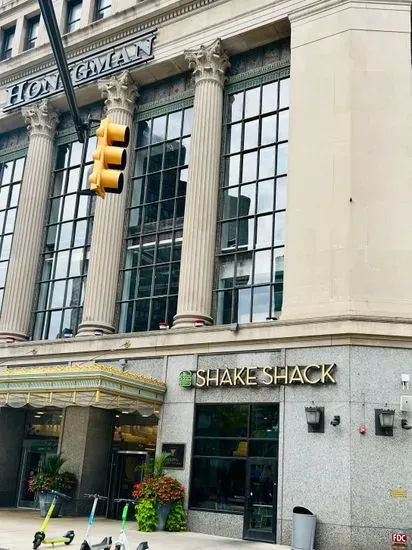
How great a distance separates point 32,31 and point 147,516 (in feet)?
88.4

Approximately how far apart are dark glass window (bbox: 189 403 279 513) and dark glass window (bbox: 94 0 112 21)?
69.3 ft

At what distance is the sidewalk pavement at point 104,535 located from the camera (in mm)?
16859

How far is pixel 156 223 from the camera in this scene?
27.1 meters

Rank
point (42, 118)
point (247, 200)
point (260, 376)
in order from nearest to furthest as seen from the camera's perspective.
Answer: point (260, 376) → point (247, 200) → point (42, 118)

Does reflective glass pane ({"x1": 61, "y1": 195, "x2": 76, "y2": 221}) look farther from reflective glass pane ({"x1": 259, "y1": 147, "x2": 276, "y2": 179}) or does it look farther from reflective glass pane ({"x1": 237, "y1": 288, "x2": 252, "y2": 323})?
reflective glass pane ({"x1": 237, "y1": 288, "x2": 252, "y2": 323})

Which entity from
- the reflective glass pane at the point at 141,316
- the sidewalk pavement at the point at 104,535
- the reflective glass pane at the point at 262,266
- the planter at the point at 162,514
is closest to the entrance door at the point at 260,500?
the sidewalk pavement at the point at 104,535

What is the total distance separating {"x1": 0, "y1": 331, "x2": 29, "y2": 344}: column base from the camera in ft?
93.4

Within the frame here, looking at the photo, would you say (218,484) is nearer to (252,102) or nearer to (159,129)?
(252,102)

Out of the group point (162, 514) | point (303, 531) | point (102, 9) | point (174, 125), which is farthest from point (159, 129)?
point (303, 531)

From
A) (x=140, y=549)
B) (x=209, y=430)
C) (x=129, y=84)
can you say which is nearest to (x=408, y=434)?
(x=209, y=430)

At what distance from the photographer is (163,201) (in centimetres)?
2714

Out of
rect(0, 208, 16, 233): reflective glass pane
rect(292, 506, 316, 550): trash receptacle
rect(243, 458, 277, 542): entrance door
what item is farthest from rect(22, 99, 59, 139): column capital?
rect(292, 506, 316, 550): trash receptacle

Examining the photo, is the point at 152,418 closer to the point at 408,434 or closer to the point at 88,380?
the point at 88,380

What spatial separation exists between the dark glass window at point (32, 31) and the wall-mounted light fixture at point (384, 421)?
88.4 ft
